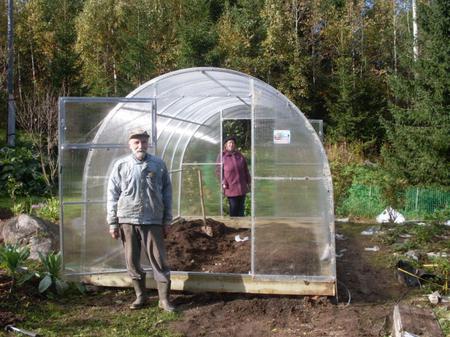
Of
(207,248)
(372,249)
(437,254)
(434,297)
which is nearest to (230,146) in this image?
(207,248)

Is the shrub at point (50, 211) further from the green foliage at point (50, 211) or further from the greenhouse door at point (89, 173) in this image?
the greenhouse door at point (89, 173)

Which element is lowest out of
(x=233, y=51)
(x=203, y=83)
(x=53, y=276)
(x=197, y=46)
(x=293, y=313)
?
(x=293, y=313)

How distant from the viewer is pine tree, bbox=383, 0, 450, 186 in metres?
14.6

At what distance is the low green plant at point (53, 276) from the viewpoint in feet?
21.1

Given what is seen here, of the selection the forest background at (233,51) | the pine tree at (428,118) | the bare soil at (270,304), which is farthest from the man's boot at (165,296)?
the forest background at (233,51)

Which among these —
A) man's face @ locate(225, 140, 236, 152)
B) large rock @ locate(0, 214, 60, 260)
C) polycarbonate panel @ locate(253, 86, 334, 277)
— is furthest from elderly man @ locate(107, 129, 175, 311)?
man's face @ locate(225, 140, 236, 152)

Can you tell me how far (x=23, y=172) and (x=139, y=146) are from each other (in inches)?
466

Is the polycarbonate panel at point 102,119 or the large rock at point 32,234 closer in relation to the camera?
the polycarbonate panel at point 102,119

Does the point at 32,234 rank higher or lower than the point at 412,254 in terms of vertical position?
higher

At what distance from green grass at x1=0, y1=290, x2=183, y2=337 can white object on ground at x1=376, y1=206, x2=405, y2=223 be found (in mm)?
7145

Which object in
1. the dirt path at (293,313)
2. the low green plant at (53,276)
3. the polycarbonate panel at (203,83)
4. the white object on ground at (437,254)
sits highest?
the polycarbonate panel at (203,83)

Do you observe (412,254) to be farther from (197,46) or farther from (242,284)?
(197,46)

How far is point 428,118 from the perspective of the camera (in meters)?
14.8

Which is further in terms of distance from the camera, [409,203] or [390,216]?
[409,203]
